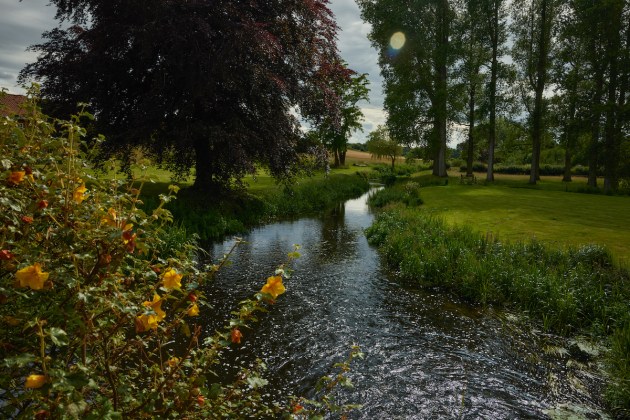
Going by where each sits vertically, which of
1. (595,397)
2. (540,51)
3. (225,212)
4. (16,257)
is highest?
(540,51)

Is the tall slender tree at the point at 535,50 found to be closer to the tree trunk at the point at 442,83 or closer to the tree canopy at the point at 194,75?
the tree trunk at the point at 442,83

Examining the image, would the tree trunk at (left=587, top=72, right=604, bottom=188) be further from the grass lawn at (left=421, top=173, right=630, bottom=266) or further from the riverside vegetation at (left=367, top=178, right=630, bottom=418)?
the riverside vegetation at (left=367, top=178, right=630, bottom=418)

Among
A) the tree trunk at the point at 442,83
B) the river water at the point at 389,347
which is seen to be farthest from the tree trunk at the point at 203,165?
the tree trunk at the point at 442,83

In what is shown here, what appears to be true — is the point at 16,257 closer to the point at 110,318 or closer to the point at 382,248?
the point at 110,318

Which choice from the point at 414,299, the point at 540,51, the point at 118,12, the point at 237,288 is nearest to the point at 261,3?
the point at 118,12

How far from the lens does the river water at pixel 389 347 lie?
4.84 metres

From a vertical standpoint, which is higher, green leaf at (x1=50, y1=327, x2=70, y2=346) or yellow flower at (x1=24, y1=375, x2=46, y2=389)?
green leaf at (x1=50, y1=327, x2=70, y2=346)

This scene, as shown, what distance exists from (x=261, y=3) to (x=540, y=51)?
24.4 metres

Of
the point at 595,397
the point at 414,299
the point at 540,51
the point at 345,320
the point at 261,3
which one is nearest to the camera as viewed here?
the point at 595,397

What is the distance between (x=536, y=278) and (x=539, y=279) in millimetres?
80

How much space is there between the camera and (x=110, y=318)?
7.21ft

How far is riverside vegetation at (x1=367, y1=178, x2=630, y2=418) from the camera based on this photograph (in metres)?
6.27

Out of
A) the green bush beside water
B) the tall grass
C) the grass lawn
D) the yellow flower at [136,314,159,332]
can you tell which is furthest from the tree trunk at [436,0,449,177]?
the yellow flower at [136,314,159,332]

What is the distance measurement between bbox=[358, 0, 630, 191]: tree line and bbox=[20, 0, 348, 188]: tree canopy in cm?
1667
